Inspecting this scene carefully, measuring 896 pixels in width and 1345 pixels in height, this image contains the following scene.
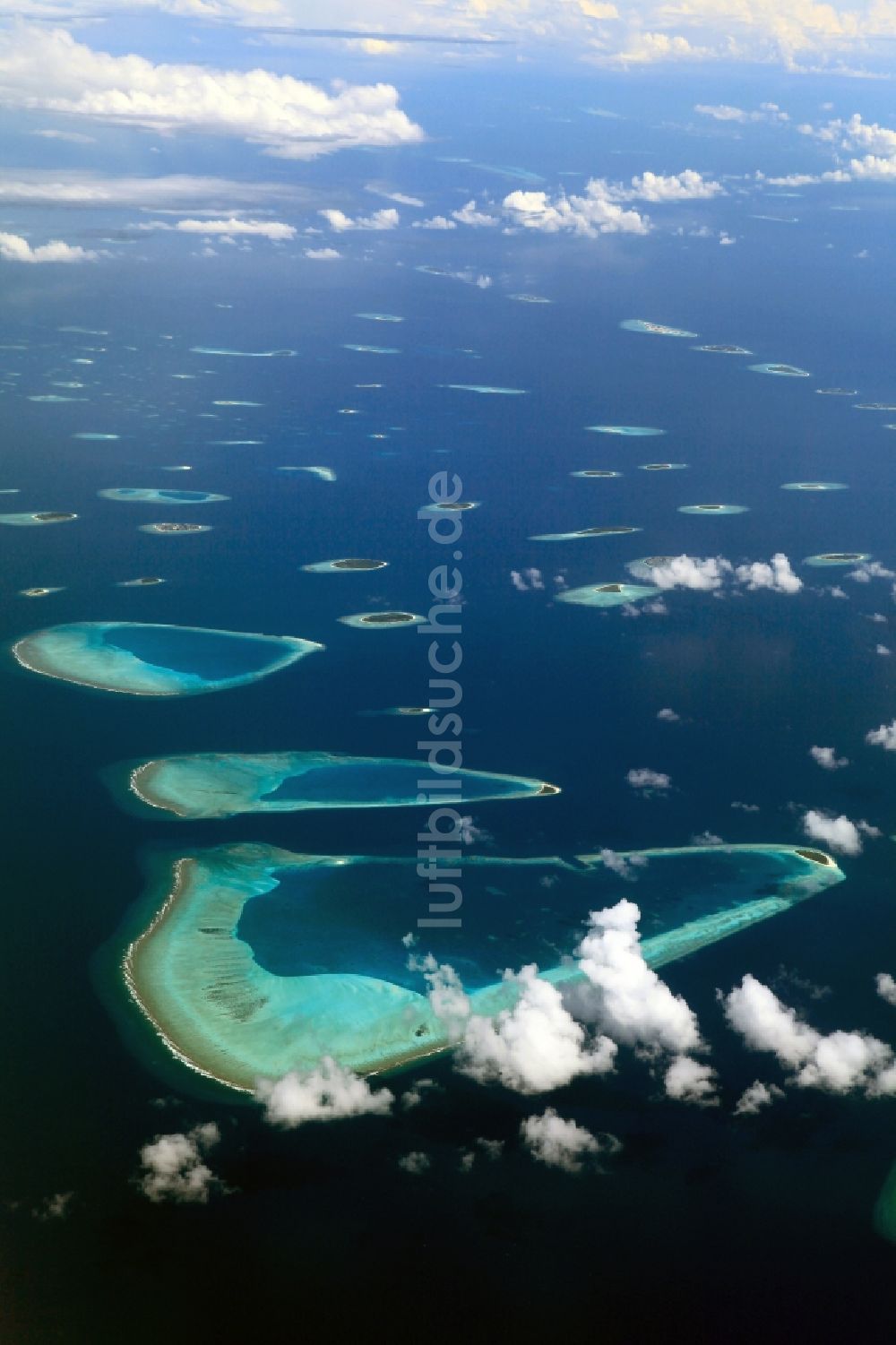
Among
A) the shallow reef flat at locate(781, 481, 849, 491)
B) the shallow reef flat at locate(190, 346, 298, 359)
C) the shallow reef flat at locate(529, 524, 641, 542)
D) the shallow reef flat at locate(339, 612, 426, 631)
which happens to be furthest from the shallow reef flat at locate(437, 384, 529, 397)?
the shallow reef flat at locate(339, 612, 426, 631)

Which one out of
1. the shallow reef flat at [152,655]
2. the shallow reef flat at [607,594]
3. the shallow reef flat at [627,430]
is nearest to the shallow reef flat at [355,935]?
the shallow reef flat at [152,655]

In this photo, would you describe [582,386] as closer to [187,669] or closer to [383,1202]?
[187,669]

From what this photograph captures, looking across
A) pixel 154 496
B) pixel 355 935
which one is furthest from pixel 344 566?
pixel 355 935

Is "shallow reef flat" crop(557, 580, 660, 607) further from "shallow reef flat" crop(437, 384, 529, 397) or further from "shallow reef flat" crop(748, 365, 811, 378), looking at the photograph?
"shallow reef flat" crop(748, 365, 811, 378)

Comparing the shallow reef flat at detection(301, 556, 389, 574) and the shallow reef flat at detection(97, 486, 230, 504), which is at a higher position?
the shallow reef flat at detection(97, 486, 230, 504)

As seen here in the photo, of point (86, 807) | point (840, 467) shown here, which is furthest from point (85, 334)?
point (86, 807)

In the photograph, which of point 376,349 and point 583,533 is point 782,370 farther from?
point 583,533

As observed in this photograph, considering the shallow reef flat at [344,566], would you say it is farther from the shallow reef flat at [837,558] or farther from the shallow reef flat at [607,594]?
the shallow reef flat at [837,558]
